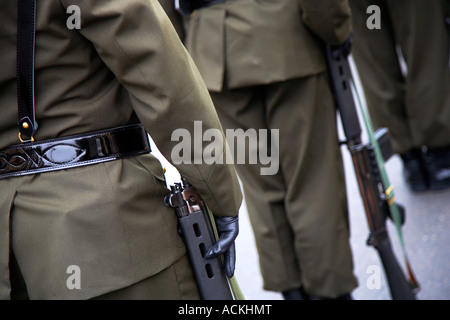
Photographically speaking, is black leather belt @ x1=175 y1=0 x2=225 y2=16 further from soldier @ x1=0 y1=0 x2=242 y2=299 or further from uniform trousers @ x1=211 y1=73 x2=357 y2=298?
soldier @ x1=0 y1=0 x2=242 y2=299

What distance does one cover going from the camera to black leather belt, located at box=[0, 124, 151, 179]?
51.5 inches

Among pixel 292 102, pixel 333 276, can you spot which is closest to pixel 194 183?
pixel 292 102

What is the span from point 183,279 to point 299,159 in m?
0.98

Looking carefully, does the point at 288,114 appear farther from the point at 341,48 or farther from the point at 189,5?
the point at 189,5

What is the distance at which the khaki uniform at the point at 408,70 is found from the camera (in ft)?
10.8

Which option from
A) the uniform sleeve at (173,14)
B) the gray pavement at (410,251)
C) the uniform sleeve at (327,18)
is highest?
the uniform sleeve at (173,14)

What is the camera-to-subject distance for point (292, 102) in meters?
2.25

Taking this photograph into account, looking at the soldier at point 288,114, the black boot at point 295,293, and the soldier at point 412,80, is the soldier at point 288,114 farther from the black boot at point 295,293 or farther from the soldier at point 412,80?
the soldier at point 412,80

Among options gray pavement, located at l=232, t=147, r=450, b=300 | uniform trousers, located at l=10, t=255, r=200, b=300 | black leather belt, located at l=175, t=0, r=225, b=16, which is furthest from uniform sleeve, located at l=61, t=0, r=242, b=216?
gray pavement, located at l=232, t=147, r=450, b=300

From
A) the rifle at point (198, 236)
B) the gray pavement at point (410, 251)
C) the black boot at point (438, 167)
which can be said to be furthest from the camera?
the black boot at point (438, 167)

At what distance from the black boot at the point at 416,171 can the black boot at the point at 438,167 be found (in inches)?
1.1

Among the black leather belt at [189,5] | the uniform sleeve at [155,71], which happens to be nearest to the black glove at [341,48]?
the black leather belt at [189,5]

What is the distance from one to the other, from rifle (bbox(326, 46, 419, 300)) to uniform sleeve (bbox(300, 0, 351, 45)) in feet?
0.27

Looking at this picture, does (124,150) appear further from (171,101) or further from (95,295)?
(95,295)
